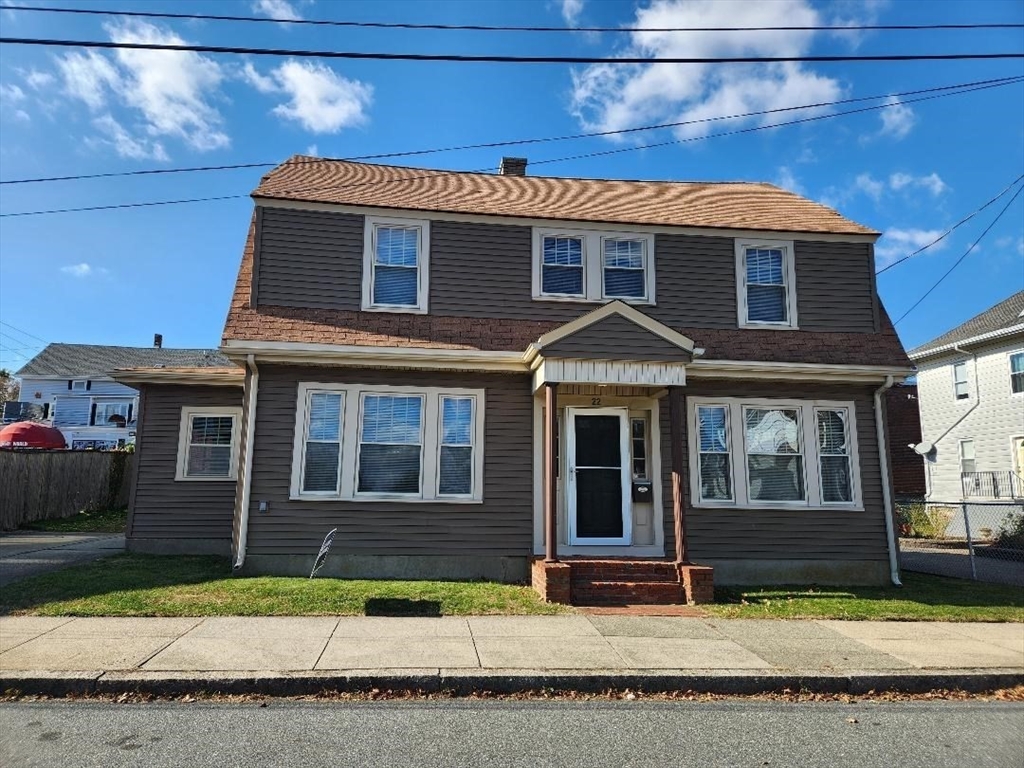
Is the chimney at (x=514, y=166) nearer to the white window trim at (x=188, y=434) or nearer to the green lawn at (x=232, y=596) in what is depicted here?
the white window trim at (x=188, y=434)

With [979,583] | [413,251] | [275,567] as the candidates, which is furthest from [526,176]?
[979,583]

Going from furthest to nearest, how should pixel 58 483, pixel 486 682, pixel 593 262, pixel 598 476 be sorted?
1. pixel 58 483
2. pixel 593 262
3. pixel 598 476
4. pixel 486 682

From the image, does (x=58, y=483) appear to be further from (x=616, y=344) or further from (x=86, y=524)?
(x=616, y=344)

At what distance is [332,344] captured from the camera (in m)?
9.94

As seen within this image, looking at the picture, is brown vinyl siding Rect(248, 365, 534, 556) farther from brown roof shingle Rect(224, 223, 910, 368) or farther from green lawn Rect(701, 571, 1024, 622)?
green lawn Rect(701, 571, 1024, 622)

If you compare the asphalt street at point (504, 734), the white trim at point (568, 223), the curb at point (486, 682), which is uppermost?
the white trim at point (568, 223)

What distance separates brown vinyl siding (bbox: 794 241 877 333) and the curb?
668cm

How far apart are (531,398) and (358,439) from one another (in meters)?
2.73

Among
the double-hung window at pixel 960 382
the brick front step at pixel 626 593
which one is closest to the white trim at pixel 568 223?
the brick front step at pixel 626 593

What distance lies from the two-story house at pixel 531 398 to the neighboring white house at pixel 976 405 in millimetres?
13568

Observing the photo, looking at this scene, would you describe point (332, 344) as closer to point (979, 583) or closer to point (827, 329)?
point (827, 329)

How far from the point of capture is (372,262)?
10836 mm

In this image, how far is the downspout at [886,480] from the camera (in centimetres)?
1068

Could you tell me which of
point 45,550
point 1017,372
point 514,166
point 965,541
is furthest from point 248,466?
point 1017,372
